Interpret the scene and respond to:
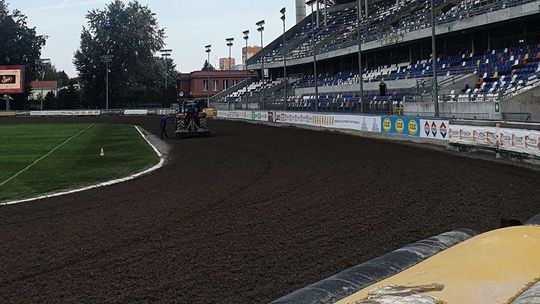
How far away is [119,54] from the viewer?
116 metres

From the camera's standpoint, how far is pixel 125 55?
11575 centimetres

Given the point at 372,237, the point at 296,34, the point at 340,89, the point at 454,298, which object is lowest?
the point at 372,237

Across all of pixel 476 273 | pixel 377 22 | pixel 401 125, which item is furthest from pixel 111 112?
pixel 476 273

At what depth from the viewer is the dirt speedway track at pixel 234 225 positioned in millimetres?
6535

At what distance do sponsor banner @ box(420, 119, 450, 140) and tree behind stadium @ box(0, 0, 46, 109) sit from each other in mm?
104550

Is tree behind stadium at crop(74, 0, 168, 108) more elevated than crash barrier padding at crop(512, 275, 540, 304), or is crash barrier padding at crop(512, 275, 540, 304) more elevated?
tree behind stadium at crop(74, 0, 168, 108)

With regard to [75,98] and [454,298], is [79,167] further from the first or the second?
[75,98]

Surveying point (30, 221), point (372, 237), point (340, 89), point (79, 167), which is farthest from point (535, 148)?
point (340, 89)

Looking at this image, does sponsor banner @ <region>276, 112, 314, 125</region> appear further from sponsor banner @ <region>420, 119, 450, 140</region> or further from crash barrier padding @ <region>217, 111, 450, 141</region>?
sponsor banner @ <region>420, 119, 450, 140</region>

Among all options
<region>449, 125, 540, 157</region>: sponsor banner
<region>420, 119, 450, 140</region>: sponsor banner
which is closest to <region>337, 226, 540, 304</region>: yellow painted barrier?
<region>449, 125, 540, 157</region>: sponsor banner

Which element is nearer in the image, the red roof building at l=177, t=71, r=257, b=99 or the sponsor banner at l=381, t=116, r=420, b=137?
the sponsor banner at l=381, t=116, r=420, b=137

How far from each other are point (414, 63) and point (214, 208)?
48.9 metres

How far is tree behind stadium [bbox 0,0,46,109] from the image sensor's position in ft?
378

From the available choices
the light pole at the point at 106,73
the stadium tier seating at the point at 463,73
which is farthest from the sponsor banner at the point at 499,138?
the light pole at the point at 106,73
